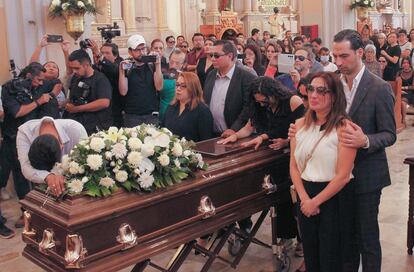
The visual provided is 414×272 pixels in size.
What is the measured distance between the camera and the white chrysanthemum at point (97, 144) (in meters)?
2.82

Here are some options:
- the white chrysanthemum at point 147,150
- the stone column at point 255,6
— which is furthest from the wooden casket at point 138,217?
the stone column at point 255,6

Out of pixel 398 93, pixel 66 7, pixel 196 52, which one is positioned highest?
pixel 66 7

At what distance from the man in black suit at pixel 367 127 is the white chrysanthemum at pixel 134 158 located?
1201 millimetres

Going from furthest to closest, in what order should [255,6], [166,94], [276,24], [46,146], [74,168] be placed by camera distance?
[255,6] < [276,24] < [166,94] < [46,146] < [74,168]

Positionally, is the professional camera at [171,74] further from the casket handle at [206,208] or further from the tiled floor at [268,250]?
the casket handle at [206,208]

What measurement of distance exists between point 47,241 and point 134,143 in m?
0.65

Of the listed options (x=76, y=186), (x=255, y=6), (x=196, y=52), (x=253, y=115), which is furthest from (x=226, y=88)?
(x=255, y=6)

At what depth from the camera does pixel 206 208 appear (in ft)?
10.1

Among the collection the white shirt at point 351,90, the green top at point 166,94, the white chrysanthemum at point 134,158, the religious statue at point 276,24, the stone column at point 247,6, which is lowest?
the white chrysanthemum at point 134,158

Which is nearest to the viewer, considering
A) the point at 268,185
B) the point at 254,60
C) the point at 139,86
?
the point at 268,185

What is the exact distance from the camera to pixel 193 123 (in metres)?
4.13

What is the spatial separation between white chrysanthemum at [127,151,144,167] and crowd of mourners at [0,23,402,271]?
0.36 meters

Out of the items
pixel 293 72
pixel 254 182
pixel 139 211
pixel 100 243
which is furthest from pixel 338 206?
pixel 293 72

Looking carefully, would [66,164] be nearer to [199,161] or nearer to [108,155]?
[108,155]
